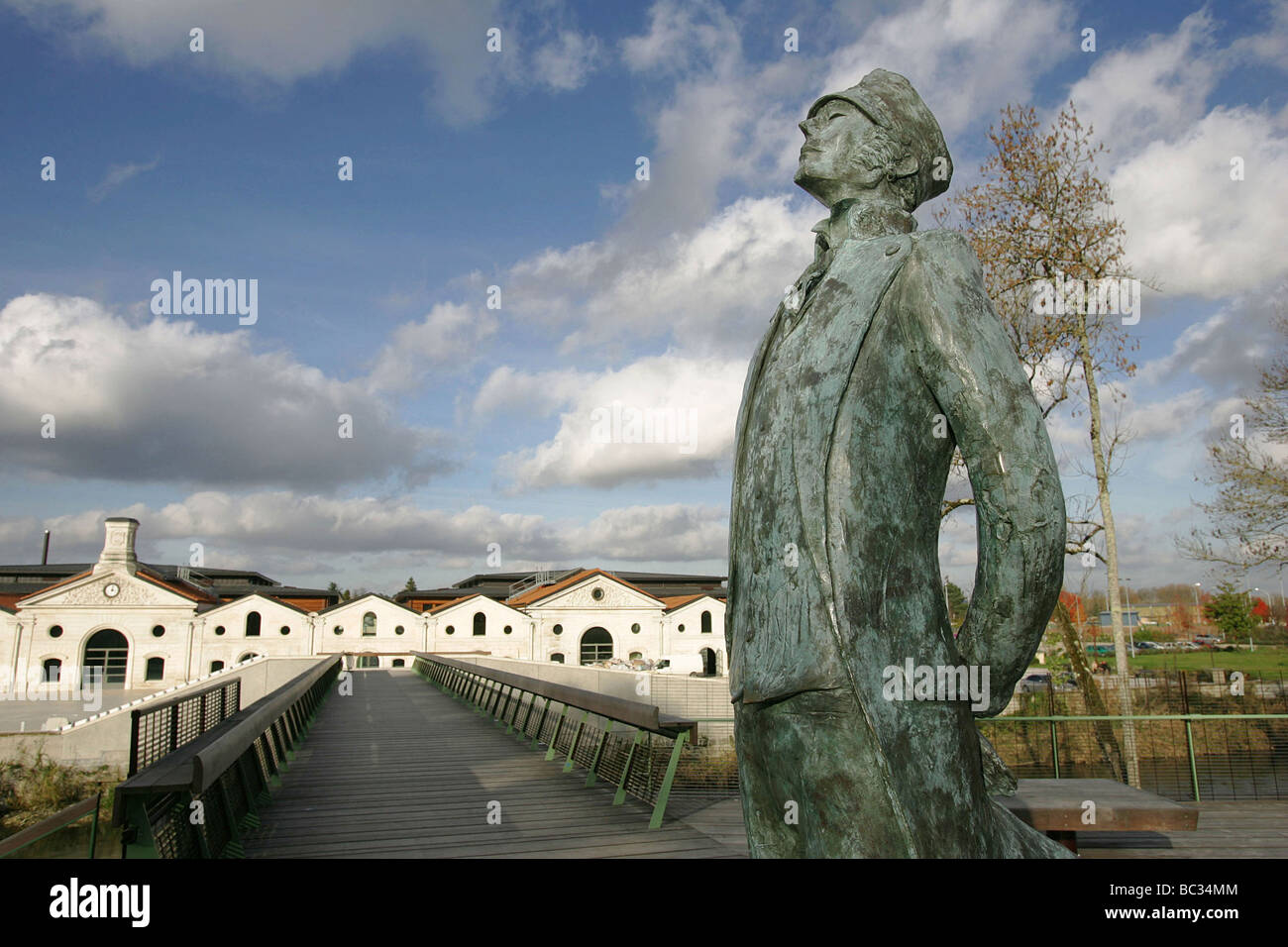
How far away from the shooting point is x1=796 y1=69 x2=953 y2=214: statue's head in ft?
6.55

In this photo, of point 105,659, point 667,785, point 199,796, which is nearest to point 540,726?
point 667,785

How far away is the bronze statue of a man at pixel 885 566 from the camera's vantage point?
5.21ft

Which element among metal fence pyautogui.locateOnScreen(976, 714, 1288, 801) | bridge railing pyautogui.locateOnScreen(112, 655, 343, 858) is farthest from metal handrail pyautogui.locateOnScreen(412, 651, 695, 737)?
metal fence pyautogui.locateOnScreen(976, 714, 1288, 801)

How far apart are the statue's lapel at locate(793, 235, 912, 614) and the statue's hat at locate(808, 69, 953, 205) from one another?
0.94 ft

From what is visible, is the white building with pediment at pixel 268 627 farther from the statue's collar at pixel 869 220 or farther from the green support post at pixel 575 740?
the statue's collar at pixel 869 220

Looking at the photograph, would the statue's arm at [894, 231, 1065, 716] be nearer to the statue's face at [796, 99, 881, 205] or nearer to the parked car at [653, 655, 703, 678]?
the statue's face at [796, 99, 881, 205]

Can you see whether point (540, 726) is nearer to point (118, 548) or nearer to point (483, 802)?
point (483, 802)

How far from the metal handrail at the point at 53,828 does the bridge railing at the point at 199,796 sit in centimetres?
19

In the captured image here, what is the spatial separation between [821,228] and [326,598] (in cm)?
7565

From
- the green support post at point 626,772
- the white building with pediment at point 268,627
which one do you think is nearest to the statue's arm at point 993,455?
the green support post at point 626,772

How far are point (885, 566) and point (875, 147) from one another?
0.99m

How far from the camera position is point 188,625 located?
5634 centimetres
